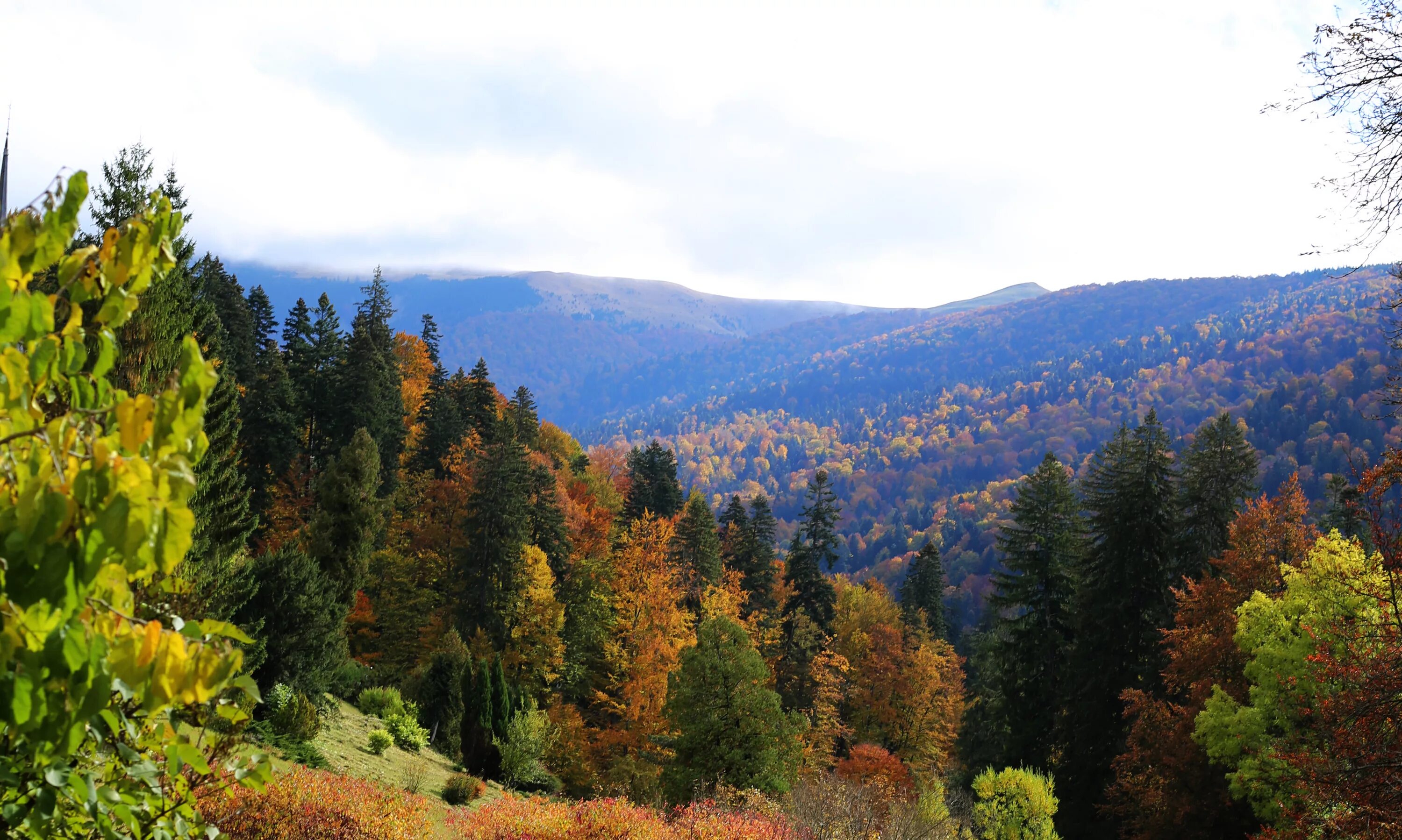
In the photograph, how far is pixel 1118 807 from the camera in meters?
21.8

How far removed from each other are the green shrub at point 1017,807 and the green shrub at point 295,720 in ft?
56.6

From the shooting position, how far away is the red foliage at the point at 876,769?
31.6m

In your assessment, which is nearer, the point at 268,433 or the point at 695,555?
the point at 268,433

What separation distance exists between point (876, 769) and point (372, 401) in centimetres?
2790

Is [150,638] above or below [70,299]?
below

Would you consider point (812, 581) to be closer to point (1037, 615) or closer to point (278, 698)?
point (1037, 615)

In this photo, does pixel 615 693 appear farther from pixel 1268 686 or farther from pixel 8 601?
pixel 8 601

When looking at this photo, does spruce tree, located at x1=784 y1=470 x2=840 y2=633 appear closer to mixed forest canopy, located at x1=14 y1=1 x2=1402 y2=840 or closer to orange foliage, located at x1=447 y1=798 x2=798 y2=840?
mixed forest canopy, located at x1=14 y1=1 x2=1402 y2=840

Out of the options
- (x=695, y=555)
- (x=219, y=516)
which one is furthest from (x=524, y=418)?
(x=219, y=516)

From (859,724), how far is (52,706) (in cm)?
4451

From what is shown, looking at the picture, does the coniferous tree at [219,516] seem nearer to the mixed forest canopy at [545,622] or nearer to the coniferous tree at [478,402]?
the mixed forest canopy at [545,622]

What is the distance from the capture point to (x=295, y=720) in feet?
57.3

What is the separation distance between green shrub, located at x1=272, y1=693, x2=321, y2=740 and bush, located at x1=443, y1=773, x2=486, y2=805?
132 inches

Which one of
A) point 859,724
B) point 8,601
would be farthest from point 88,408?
point 859,724
